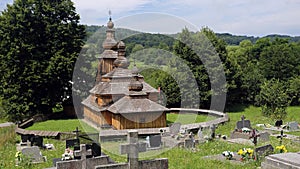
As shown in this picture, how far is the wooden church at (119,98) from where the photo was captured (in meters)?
24.3

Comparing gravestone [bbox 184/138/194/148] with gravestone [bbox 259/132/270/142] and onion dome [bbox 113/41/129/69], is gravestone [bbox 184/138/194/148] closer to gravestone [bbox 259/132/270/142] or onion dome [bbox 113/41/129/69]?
gravestone [bbox 259/132/270/142]

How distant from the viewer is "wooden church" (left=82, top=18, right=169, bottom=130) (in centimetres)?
2428

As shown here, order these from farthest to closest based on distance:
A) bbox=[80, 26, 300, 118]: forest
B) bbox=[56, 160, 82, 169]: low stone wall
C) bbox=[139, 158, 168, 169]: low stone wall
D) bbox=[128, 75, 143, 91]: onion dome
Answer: bbox=[80, 26, 300, 118]: forest < bbox=[128, 75, 143, 91]: onion dome < bbox=[56, 160, 82, 169]: low stone wall < bbox=[139, 158, 168, 169]: low stone wall

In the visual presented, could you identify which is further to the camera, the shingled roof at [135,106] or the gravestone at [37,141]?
the shingled roof at [135,106]

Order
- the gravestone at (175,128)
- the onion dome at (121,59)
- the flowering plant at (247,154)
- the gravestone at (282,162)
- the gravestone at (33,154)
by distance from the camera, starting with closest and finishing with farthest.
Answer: the gravestone at (282,162) → the flowering plant at (247,154) → the gravestone at (33,154) → the gravestone at (175,128) → the onion dome at (121,59)

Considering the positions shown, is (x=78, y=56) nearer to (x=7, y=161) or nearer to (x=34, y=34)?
(x=34, y=34)

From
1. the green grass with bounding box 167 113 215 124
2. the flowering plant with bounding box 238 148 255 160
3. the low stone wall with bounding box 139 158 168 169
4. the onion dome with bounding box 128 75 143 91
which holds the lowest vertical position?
the green grass with bounding box 167 113 215 124

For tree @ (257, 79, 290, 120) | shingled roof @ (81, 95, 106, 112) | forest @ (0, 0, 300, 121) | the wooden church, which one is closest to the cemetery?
the wooden church

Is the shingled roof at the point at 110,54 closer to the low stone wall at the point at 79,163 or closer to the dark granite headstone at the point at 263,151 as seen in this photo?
the dark granite headstone at the point at 263,151

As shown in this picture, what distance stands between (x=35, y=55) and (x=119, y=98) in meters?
10.2

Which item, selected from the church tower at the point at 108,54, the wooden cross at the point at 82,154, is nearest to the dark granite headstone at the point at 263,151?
the wooden cross at the point at 82,154

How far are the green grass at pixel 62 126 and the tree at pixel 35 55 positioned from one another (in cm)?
241

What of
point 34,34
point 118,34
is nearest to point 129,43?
point 118,34

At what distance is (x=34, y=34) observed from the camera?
109 ft
